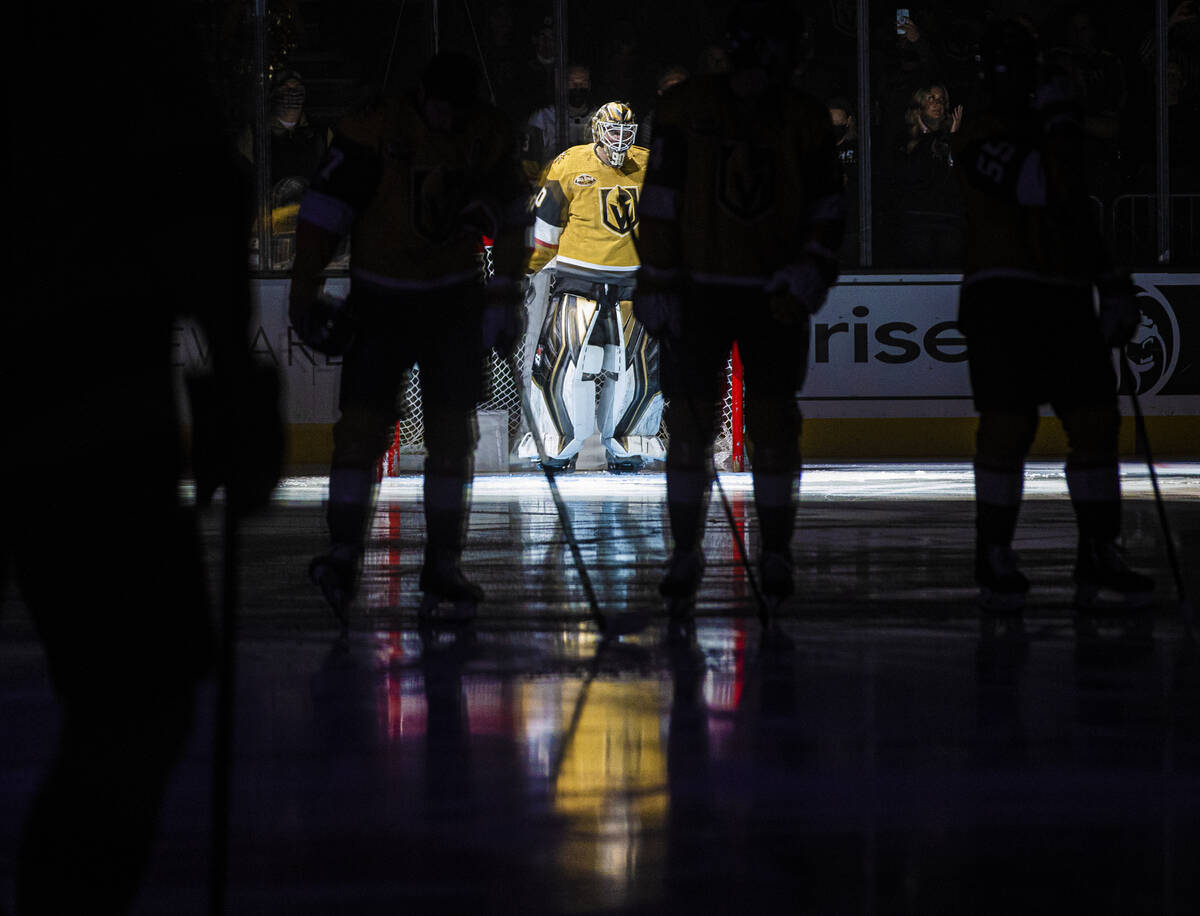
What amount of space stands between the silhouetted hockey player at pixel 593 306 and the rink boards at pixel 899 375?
1472 mm

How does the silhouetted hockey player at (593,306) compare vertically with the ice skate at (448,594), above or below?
above

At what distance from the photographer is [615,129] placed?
12180 mm

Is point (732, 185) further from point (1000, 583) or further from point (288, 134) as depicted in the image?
point (288, 134)

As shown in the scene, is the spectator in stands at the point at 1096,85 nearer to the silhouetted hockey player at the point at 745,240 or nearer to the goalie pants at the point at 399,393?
the silhouetted hockey player at the point at 745,240

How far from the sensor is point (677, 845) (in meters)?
2.67

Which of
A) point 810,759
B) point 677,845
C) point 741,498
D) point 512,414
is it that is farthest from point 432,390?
point 512,414

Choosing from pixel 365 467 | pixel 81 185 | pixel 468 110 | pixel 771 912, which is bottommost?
pixel 771 912

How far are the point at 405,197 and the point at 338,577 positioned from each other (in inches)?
38.9

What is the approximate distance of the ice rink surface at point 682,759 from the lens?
2.48 metres

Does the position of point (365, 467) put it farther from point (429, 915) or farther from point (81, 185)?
point (81, 185)

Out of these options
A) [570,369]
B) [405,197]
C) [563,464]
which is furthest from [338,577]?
[563,464]

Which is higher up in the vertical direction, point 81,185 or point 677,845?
point 81,185

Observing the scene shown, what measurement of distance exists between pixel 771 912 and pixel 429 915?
0.40 metres

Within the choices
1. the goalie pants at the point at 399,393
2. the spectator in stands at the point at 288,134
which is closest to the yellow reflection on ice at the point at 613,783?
the goalie pants at the point at 399,393
